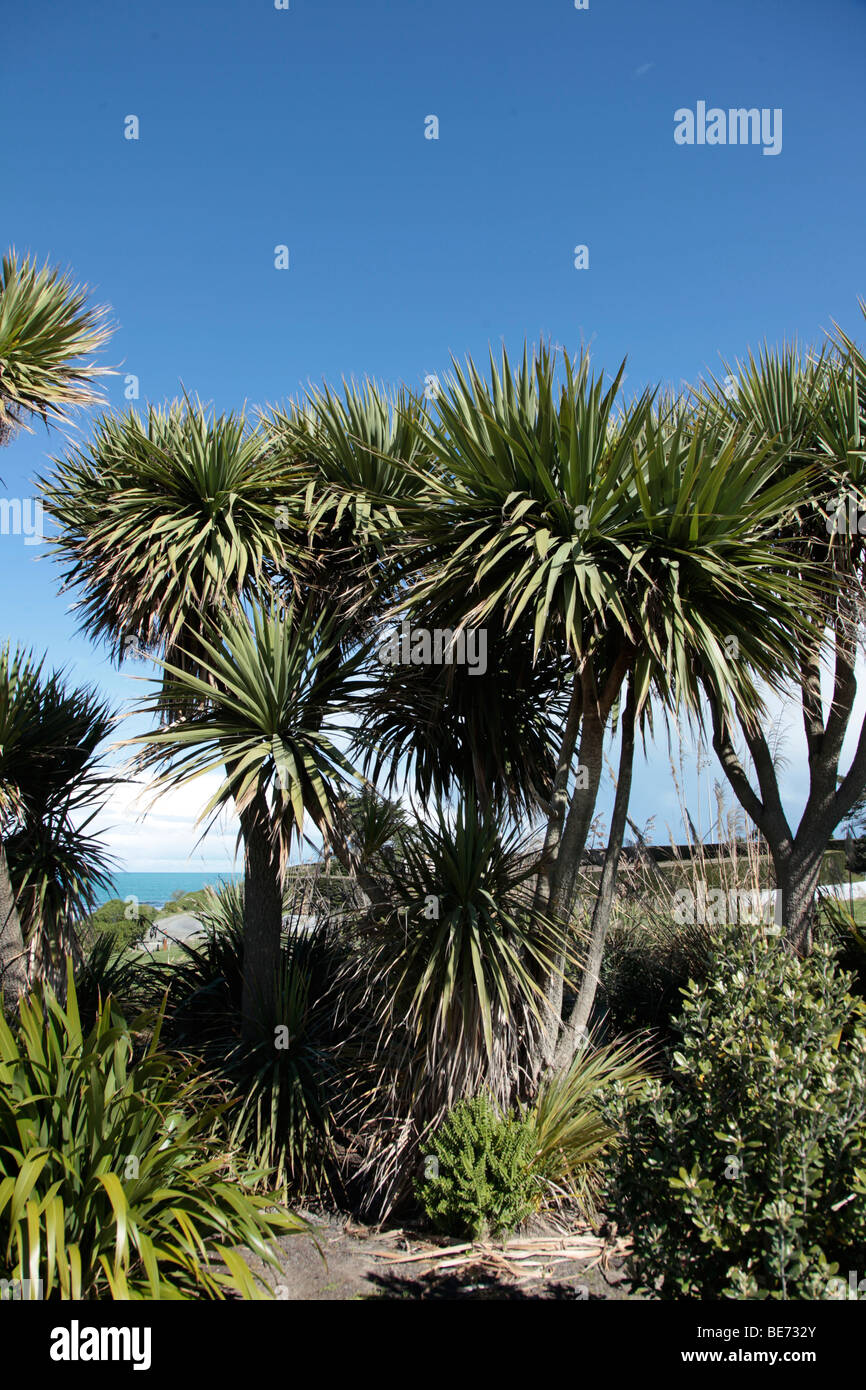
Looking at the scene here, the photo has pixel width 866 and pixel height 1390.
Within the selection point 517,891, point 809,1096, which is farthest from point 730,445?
Result: point 809,1096

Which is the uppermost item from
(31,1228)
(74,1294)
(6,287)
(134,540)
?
(6,287)

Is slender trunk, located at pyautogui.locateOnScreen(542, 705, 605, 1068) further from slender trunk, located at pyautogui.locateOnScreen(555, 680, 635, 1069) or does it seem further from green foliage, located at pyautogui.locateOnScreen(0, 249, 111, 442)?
green foliage, located at pyautogui.locateOnScreen(0, 249, 111, 442)

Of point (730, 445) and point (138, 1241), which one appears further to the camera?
point (730, 445)

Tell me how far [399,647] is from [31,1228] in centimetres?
427

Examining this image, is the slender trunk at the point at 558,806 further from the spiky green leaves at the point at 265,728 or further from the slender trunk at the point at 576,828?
the spiky green leaves at the point at 265,728

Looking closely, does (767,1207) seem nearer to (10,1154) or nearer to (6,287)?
(10,1154)

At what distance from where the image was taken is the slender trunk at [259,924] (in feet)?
21.1

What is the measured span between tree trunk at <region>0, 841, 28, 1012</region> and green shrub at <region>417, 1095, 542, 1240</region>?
132 inches

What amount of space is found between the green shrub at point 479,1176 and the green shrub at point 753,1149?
72.9 inches

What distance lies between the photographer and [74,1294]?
3.09 m

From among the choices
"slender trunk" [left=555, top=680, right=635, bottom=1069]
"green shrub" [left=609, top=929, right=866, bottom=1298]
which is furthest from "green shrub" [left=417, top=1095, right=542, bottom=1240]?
"green shrub" [left=609, top=929, right=866, bottom=1298]

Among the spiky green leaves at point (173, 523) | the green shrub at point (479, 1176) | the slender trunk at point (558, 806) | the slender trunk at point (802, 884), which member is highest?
the spiky green leaves at point (173, 523)

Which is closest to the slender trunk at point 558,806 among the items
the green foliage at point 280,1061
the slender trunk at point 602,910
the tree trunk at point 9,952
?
the slender trunk at point 602,910

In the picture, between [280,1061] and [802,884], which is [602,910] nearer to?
[802,884]
